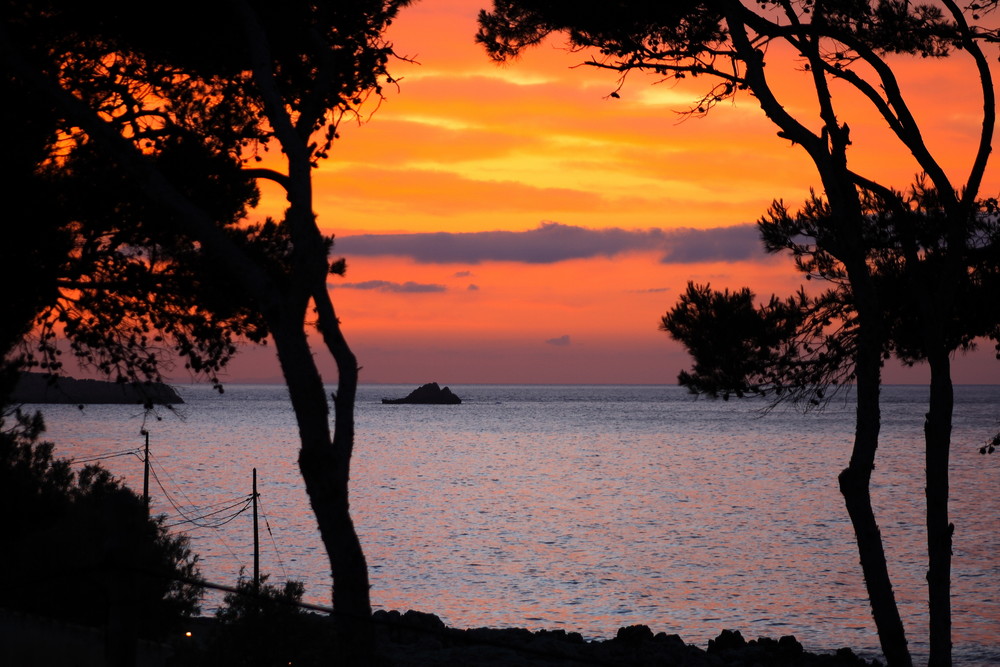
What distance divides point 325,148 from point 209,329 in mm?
3514

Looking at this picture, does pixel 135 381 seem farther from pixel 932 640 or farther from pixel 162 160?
pixel 932 640

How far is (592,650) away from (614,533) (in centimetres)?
2245

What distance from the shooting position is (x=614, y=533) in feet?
129

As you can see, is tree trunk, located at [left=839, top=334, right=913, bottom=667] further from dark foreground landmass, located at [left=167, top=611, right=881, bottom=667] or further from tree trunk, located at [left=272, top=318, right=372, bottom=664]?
tree trunk, located at [left=272, top=318, right=372, bottom=664]

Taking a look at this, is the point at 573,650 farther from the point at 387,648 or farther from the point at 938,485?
the point at 938,485

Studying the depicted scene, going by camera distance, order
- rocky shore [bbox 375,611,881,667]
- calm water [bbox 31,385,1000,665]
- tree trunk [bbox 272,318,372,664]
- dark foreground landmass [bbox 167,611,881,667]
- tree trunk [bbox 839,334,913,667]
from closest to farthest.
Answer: tree trunk [bbox 272,318,372,664] → tree trunk [bbox 839,334,913,667] → dark foreground landmass [bbox 167,611,881,667] → rocky shore [bbox 375,611,881,667] → calm water [bbox 31,385,1000,665]

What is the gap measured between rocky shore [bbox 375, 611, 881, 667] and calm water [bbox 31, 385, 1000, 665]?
9.03 feet

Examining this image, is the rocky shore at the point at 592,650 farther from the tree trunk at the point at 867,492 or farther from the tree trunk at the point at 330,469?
the tree trunk at the point at 330,469

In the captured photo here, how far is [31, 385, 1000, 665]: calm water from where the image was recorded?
24.9m

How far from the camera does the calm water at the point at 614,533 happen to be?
24922 mm

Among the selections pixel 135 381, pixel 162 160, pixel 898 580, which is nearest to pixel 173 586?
pixel 135 381

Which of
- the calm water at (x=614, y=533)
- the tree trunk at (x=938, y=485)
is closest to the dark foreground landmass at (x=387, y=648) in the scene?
the calm water at (x=614, y=533)

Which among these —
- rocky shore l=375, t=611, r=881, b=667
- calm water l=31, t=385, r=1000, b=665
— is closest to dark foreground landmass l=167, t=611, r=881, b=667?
rocky shore l=375, t=611, r=881, b=667

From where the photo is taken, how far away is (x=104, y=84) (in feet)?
34.4
